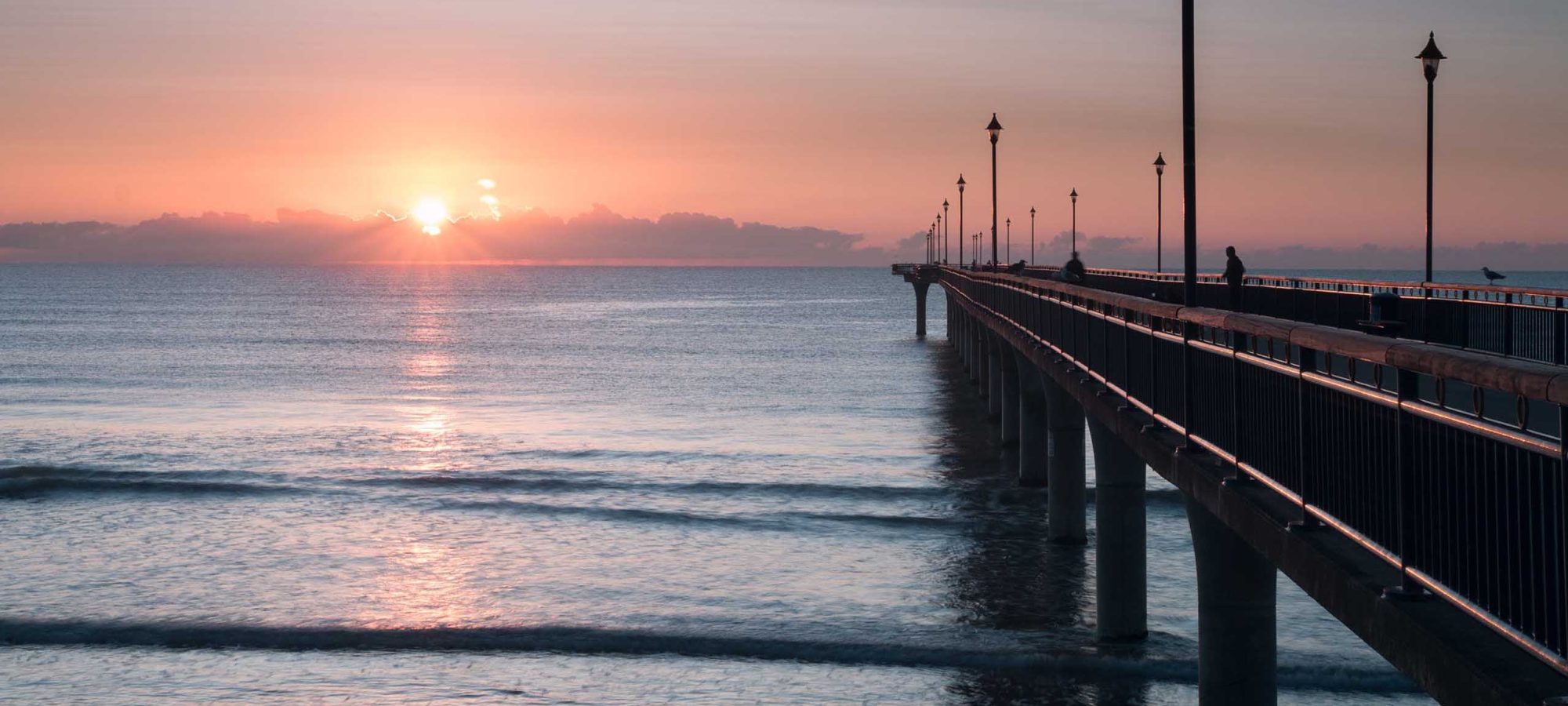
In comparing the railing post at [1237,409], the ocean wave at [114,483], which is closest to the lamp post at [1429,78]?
the railing post at [1237,409]

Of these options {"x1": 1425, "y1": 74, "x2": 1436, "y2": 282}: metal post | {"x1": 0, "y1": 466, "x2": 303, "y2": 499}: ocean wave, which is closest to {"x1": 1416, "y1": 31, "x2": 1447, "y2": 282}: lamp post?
{"x1": 1425, "y1": 74, "x2": 1436, "y2": 282}: metal post

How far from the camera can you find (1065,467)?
80.4ft

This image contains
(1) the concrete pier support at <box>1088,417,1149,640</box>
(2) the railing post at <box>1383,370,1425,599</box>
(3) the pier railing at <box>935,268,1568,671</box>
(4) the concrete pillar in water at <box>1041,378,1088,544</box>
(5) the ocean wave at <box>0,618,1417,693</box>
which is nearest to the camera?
(3) the pier railing at <box>935,268,1568,671</box>

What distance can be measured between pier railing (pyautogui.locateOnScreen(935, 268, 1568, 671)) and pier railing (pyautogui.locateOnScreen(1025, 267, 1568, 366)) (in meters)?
6.68

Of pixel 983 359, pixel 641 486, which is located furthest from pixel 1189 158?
pixel 983 359

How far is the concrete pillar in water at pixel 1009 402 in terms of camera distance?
37906mm

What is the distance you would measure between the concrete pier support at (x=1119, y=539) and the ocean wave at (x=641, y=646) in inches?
26.6

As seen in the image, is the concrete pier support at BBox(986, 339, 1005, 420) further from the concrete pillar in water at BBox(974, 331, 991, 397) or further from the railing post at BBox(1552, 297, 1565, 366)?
the railing post at BBox(1552, 297, 1565, 366)

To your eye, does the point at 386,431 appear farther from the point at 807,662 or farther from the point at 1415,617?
the point at 1415,617

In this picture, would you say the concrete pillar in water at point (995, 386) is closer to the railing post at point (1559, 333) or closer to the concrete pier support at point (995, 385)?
the concrete pier support at point (995, 385)

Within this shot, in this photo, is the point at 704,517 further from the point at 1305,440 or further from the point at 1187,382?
the point at 1305,440

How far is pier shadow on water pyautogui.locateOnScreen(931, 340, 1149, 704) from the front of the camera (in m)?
17.0

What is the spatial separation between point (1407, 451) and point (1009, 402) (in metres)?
32.3

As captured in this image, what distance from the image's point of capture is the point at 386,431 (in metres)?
48.2
